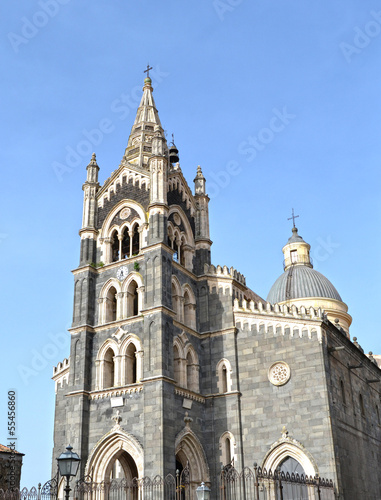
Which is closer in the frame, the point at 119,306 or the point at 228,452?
→ the point at 228,452

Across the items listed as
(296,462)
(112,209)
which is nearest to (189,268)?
(112,209)

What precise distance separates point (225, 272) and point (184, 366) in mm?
6992

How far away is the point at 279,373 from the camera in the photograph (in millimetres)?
36156

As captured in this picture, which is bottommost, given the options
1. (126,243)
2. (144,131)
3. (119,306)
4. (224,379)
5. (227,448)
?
(227,448)

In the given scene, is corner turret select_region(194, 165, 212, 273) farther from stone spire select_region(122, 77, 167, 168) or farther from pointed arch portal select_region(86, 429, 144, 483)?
pointed arch portal select_region(86, 429, 144, 483)

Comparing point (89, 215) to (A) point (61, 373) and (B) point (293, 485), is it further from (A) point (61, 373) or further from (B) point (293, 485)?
(B) point (293, 485)

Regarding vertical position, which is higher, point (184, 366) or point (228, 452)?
point (184, 366)

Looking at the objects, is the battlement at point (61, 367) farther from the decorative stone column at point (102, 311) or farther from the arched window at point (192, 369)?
the arched window at point (192, 369)

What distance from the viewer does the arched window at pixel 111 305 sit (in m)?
39.0

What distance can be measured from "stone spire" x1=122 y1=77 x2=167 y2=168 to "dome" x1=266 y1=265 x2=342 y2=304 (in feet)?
65.6

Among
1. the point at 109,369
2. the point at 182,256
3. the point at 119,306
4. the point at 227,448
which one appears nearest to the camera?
the point at 227,448

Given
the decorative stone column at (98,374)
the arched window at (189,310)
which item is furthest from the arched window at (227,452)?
the decorative stone column at (98,374)

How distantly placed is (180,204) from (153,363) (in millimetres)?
12647

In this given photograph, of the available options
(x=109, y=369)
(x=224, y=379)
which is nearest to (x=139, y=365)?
(x=109, y=369)
